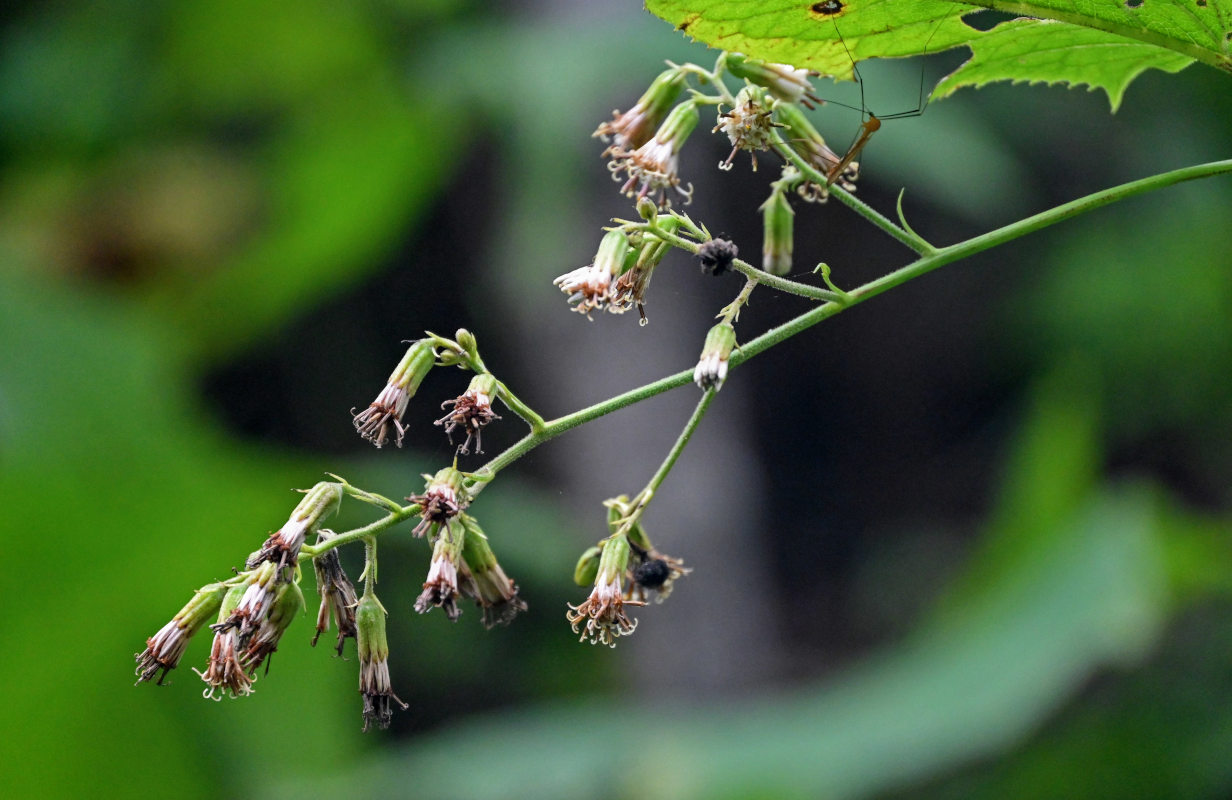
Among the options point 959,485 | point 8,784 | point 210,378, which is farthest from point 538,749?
point 959,485

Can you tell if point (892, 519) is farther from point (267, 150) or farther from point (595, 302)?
point (595, 302)

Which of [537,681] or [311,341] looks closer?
[537,681]

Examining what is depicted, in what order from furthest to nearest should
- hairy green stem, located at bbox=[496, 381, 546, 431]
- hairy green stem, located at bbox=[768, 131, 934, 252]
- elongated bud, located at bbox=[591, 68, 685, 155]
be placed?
elongated bud, located at bbox=[591, 68, 685, 155], hairy green stem, located at bbox=[496, 381, 546, 431], hairy green stem, located at bbox=[768, 131, 934, 252]

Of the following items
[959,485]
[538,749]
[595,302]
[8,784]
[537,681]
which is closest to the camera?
[595,302]

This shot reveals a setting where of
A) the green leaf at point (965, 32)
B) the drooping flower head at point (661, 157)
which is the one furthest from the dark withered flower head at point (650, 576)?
the green leaf at point (965, 32)

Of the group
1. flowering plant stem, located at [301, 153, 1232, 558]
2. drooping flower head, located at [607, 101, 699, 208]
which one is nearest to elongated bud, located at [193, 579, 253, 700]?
flowering plant stem, located at [301, 153, 1232, 558]

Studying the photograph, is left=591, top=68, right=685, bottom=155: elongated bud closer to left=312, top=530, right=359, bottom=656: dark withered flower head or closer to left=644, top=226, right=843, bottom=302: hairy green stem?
left=644, top=226, right=843, bottom=302: hairy green stem

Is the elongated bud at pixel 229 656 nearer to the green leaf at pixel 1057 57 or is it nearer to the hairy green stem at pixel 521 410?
the hairy green stem at pixel 521 410

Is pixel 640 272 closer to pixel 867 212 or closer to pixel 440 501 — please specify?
pixel 867 212
